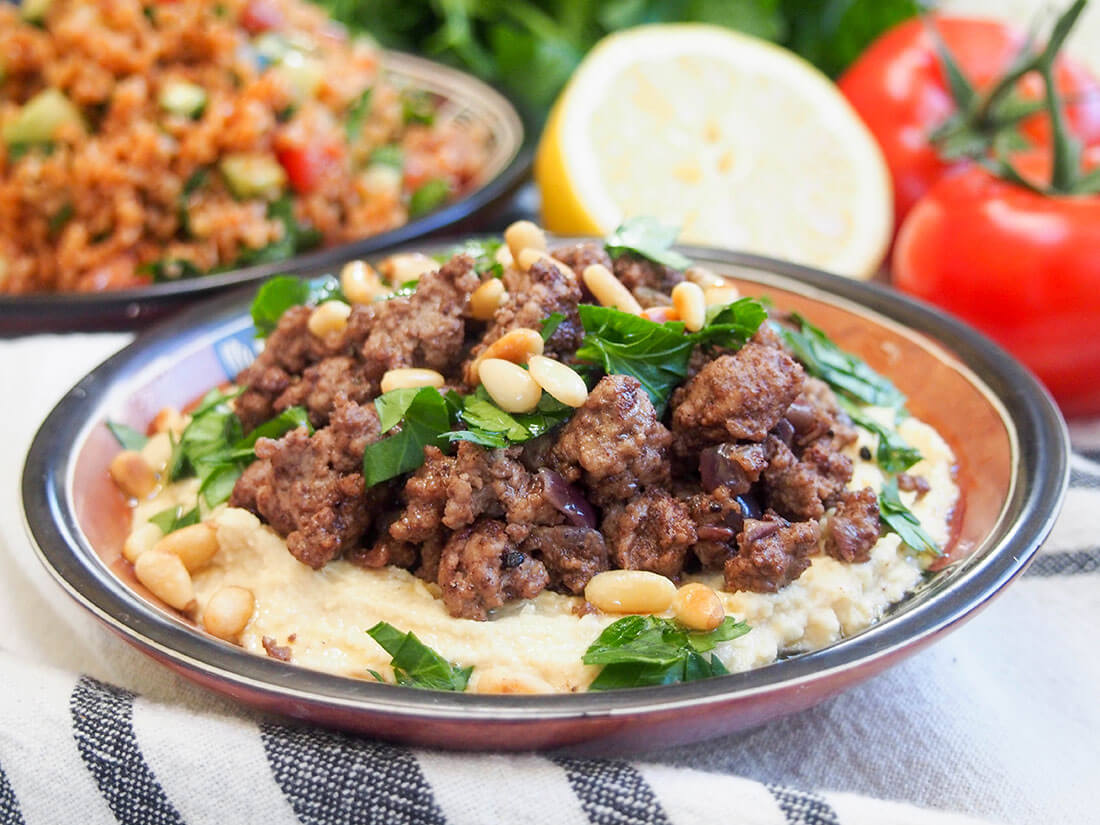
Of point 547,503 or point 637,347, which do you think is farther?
point 637,347

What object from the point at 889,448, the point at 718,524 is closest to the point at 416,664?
the point at 718,524

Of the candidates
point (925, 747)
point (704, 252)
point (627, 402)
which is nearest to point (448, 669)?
point (627, 402)

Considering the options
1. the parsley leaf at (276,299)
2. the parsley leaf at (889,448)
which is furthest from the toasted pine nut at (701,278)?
the parsley leaf at (276,299)

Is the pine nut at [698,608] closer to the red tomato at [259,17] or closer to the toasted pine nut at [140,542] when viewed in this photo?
the toasted pine nut at [140,542]

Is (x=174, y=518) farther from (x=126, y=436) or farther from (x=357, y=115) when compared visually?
(x=357, y=115)

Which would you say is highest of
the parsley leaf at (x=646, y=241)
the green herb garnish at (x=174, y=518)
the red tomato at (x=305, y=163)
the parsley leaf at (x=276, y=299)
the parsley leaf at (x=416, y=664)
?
the parsley leaf at (x=646, y=241)

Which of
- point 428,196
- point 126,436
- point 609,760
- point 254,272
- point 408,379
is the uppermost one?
point 408,379
